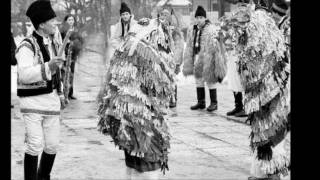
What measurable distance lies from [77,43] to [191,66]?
86.8 inches

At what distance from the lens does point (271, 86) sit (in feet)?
17.3

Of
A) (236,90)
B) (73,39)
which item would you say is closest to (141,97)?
(236,90)

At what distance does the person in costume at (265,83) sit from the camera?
5.29 m

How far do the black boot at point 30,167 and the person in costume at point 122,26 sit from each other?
4118 millimetres

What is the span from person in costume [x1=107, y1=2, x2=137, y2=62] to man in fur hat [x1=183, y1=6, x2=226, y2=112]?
167 centimetres

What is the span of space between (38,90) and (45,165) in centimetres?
73

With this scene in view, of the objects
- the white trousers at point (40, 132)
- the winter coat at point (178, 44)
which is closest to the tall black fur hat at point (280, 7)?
the white trousers at point (40, 132)

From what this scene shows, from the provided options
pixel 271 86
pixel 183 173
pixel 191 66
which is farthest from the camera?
pixel 191 66

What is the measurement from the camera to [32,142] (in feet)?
17.3

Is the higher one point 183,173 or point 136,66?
point 136,66

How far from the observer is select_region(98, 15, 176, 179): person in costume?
4457mm

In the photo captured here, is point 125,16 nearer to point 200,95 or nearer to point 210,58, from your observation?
point 210,58

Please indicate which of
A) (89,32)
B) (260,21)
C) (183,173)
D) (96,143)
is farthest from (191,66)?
(260,21)
